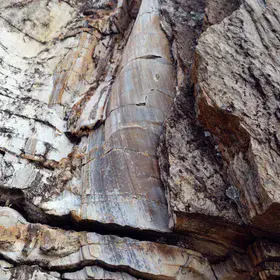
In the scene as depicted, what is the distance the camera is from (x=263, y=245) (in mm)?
4844

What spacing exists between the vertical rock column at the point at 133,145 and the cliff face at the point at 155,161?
2 cm

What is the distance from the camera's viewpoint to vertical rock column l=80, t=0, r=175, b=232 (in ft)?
18.0

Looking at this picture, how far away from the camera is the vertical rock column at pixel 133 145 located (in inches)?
216

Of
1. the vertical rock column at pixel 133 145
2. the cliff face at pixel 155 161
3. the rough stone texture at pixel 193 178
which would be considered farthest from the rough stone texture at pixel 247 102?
the vertical rock column at pixel 133 145

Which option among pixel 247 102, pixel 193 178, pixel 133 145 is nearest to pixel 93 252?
pixel 193 178

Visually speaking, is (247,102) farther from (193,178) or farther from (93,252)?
(93,252)

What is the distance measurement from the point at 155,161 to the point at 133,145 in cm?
45

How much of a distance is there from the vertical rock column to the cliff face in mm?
19

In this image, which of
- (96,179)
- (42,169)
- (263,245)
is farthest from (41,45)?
(263,245)

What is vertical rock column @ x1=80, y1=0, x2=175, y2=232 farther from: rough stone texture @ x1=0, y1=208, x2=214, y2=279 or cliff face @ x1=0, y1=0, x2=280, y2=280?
rough stone texture @ x1=0, y1=208, x2=214, y2=279

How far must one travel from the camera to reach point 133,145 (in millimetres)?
6109

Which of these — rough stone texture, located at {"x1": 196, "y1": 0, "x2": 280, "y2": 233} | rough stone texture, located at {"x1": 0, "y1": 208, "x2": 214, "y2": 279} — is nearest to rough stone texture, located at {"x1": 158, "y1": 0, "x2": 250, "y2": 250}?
rough stone texture, located at {"x1": 196, "y1": 0, "x2": 280, "y2": 233}

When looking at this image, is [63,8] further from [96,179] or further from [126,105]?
[96,179]

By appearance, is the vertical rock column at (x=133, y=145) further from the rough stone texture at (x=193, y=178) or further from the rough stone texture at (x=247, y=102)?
the rough stone texture at (x=247, y=102)
